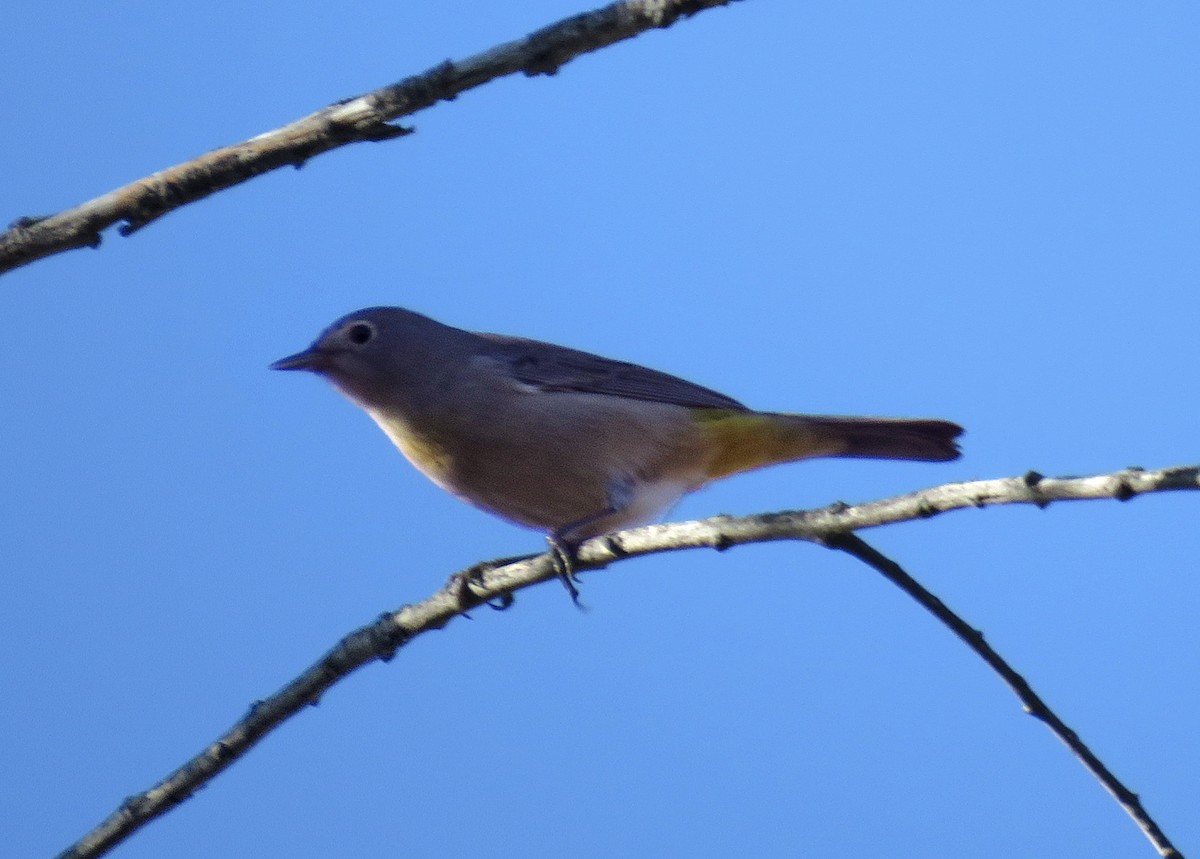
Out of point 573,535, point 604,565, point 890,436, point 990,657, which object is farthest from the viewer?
point 890,436

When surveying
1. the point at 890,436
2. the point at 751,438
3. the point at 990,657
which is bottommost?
the point at 990,657

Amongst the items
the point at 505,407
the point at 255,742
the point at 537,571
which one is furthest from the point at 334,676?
the point at 505,407

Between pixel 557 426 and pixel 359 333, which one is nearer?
pixel 557 426

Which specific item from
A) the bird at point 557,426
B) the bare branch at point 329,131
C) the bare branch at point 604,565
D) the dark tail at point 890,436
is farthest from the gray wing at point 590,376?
the bare branch at point 329,131

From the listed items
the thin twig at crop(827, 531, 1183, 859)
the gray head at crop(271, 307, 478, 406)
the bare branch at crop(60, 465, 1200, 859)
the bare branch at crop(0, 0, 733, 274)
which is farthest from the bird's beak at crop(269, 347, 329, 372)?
the thin twig at crop(827, 531, 1183, 859)

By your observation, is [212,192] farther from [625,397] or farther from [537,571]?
[625,397]

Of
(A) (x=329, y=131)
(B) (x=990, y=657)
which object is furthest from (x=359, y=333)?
(B) (x=990, y=657)

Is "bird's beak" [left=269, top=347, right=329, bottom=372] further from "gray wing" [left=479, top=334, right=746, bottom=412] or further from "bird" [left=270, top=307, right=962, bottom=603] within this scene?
"gray wing" [left=479, top=334, right=746, bottom=412]

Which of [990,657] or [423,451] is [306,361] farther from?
[990,657]
